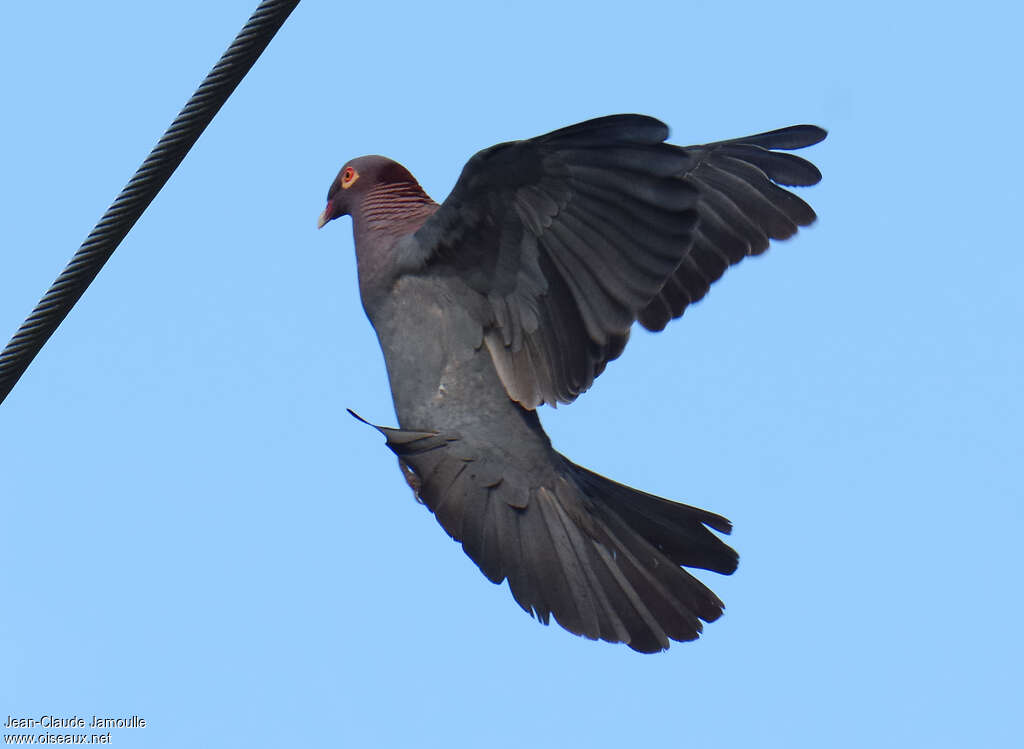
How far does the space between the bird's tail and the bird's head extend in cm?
125

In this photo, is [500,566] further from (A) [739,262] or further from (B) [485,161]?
(A) [739,262]

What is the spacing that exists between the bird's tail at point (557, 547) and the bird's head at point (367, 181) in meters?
1.25

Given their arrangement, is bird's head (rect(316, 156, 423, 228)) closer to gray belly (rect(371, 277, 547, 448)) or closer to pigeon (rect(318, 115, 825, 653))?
pigeon (rect(318, 115, 825, 653))

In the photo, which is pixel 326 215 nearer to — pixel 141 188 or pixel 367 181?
pixel 367 181

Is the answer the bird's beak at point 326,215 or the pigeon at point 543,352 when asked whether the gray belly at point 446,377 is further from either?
the bird's beak at point 326,215

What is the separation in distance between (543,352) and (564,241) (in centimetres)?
41

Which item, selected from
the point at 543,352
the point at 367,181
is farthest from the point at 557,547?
the point at 367,181

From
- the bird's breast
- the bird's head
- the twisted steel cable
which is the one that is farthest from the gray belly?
the twisted steel cable

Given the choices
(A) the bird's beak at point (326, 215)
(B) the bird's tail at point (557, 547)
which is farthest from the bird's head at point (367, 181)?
(B) the bird's tail at point (557, 547)

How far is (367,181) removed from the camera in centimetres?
573

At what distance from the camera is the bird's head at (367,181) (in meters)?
5.68

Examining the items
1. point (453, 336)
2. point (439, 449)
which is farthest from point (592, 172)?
point (439, 449)

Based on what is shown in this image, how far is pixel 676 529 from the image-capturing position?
509 centimetres

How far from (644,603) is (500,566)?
50cm
